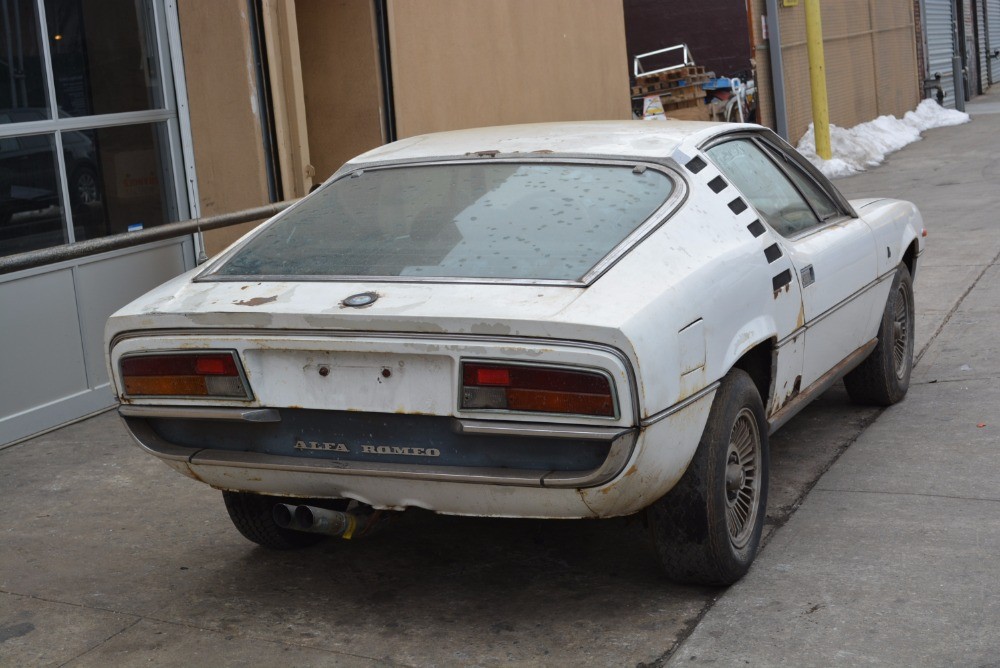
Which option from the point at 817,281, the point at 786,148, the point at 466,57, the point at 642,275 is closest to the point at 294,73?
the point at 466,57

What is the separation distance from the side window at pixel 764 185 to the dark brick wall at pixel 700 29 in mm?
16784

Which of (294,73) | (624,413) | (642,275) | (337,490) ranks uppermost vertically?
(294,73)

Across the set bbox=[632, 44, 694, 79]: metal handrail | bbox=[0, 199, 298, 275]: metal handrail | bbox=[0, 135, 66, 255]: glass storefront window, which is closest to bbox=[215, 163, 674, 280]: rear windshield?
bbox=[0, 199, 298, 275]: metal handrail

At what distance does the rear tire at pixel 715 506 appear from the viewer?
12.2 ft

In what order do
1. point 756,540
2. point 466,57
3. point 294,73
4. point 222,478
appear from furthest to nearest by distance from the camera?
point 466,57 → point 294,73 → point 756,540 → point 222,478

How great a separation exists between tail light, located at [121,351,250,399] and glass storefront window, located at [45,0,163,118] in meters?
3.55

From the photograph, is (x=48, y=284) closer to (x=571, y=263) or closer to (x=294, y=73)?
(x=294, y=73)

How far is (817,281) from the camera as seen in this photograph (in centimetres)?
471

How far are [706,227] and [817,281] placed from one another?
0.86 metres

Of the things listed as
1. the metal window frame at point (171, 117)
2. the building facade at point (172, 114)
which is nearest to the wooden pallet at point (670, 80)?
the building facade at point (172, 114)

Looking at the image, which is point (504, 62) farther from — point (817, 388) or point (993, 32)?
point (993, 32)

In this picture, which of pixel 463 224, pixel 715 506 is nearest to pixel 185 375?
pixel 463 224

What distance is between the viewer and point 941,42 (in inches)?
1147

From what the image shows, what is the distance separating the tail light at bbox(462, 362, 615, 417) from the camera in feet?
10.8
